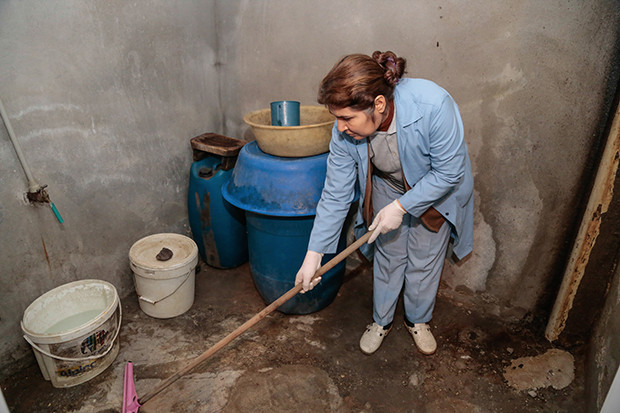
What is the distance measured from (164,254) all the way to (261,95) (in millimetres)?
1368

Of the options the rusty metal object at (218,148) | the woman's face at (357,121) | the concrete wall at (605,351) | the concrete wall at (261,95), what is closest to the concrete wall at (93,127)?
the concrete wall at (261,95)

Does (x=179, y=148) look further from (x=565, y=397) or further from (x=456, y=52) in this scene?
(x=565, y=397)

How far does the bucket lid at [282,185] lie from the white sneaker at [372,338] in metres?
0.87

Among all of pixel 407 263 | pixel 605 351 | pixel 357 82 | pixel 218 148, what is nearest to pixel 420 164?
pixel 357 82

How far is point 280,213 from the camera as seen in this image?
216cm

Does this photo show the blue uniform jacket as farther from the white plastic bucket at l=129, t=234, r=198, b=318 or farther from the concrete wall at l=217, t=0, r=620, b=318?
the white plastic bucket at l=129, t=234, r=198, b=318

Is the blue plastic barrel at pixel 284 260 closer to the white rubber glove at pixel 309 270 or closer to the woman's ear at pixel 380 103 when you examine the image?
the white rubber glove at pixel 309 270

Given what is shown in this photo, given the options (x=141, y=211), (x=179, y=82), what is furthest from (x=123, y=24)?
(x=141, y=211)

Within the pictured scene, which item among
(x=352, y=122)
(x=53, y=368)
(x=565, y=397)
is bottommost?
(x=565, y=397)

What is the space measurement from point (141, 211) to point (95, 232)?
0.35m

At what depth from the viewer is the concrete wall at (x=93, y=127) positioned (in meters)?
1.97

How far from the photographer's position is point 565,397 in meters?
2.04

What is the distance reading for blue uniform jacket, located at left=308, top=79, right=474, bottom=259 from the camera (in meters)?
1.66

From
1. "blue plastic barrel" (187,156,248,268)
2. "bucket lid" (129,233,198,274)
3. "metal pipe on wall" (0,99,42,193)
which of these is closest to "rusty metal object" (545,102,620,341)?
"blue plastic barrel" (187,156,248,268)
